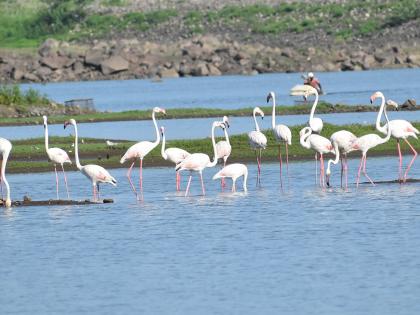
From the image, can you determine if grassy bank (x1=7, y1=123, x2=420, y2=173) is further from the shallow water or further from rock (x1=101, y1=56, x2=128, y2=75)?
rock (x1=101, y1=56, x2=128, y2=75)

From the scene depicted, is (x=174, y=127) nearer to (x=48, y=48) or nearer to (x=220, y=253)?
(x=220, y=253)

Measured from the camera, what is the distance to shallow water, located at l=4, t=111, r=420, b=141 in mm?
36438

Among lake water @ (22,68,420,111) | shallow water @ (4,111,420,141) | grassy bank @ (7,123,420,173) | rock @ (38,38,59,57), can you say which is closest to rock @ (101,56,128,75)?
lake water @ (22,68,420,111)

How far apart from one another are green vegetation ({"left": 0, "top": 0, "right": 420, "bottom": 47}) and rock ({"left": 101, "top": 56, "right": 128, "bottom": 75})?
1537 centimetres

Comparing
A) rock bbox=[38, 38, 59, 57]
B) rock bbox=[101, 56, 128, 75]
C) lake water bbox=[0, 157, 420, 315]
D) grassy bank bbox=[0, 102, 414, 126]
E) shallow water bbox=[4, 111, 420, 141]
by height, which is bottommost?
lake water bbox=[0, 157, 420, 315]

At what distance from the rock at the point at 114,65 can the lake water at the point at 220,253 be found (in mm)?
60305

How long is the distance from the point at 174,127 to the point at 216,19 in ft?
208

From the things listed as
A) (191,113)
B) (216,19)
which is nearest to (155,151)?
(191,113)

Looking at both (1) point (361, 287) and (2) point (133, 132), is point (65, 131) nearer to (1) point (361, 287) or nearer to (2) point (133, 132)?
(2) point (133, 132)

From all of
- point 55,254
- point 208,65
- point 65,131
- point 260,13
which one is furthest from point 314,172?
point 260,13

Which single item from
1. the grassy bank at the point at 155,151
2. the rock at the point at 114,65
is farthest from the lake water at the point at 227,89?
the grassy bank at the point at 155,151

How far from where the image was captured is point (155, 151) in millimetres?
30016

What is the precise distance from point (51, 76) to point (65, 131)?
45580 mm

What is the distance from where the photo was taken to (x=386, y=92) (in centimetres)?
5544
